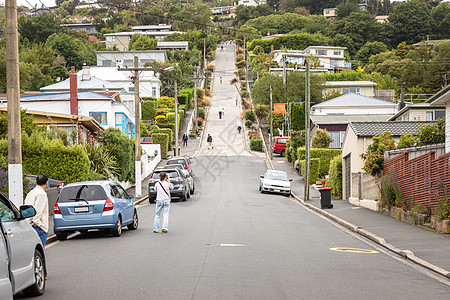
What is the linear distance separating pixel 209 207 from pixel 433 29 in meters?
126

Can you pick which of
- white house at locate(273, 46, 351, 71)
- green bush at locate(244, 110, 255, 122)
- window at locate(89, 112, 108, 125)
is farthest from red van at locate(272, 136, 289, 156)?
white house at locate(273, 46, 351, 71)

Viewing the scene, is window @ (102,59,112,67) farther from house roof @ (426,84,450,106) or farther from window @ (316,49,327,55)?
house roof @ (426,84,450,106)

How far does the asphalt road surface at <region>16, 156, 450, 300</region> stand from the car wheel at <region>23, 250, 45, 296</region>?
22 centimetres

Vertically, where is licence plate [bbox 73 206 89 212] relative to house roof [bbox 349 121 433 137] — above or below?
below

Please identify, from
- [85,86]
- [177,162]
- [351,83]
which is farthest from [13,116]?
[351,83]

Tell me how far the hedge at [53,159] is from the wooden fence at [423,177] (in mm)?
14085

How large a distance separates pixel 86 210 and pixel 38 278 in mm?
7944

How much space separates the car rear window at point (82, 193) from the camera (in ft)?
56.1

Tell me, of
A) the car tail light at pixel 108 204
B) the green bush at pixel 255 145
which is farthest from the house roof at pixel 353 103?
the car tail light at pixel 108 204

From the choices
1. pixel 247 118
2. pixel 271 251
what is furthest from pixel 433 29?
pixel 271 251

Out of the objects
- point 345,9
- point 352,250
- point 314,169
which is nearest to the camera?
point 352,250

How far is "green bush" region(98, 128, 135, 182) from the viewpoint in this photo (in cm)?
3766

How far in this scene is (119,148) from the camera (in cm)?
3794

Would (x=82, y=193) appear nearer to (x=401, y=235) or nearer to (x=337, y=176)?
(x=401, y=235)
